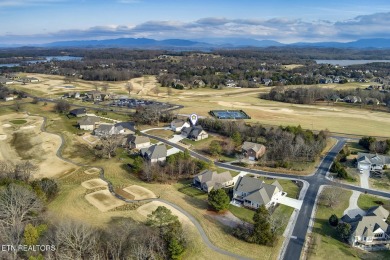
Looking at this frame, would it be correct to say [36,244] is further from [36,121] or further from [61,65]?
[61,65]

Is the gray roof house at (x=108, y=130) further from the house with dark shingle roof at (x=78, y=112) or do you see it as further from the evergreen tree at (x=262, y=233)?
the evergreen tree at (x=262, y=233)

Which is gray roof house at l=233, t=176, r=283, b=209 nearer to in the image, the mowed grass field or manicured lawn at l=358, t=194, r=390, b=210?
manicured lawn at l=358, t=194, r=390, b=210

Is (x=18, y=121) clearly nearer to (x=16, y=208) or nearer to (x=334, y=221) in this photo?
(x=16, y=208)

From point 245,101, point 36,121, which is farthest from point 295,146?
point 36,121

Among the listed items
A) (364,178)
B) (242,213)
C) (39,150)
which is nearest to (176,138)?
(39,150)

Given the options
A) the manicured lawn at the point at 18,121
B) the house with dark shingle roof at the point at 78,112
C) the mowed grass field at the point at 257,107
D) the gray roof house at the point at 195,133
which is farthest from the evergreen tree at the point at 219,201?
the manicured lawn at the point at 18,121

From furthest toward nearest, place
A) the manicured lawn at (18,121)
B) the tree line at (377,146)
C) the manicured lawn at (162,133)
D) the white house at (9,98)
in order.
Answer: the white house at (9,98), the manicured lawn at (18,121), the manicured lawn at (162,133), the tree line at (377,146)
